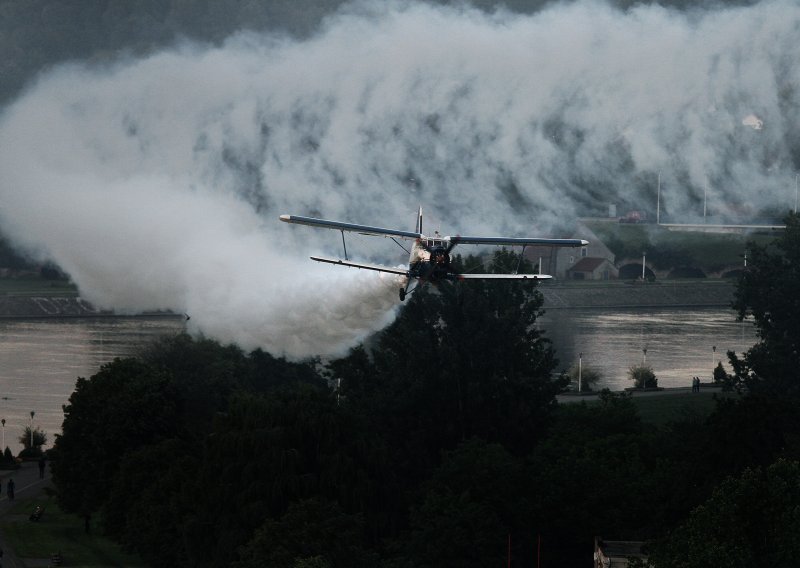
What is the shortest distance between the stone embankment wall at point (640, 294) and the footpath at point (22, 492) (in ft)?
173

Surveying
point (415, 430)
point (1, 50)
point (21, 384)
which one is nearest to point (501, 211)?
point (415, 430)

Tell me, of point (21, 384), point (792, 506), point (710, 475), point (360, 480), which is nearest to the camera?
point (792, 506)

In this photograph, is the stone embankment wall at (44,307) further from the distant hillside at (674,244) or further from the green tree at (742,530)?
the green tree at (742,530)

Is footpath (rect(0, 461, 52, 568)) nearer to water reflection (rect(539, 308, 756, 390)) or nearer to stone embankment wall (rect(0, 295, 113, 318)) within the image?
water reflection (rect(539, 308, 756, 390))

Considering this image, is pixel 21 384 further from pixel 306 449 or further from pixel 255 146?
pixel 306 449

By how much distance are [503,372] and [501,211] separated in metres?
7.23

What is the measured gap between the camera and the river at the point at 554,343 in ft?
259

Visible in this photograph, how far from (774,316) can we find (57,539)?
124 feet

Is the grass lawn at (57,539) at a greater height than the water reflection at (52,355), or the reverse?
the water reflection at (52,355)

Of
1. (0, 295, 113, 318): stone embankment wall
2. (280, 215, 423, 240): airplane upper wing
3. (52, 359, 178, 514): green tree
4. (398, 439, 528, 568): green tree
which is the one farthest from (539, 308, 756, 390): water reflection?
(280, 215, 423, 240): airplane upper wing

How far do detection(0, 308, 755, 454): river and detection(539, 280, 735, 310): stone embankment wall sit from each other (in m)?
0.60

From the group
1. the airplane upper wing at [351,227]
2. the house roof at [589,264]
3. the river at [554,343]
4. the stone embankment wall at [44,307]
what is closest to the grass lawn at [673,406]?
the river at [554,343]

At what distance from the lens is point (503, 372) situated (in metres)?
61.3

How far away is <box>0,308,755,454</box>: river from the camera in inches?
3103
